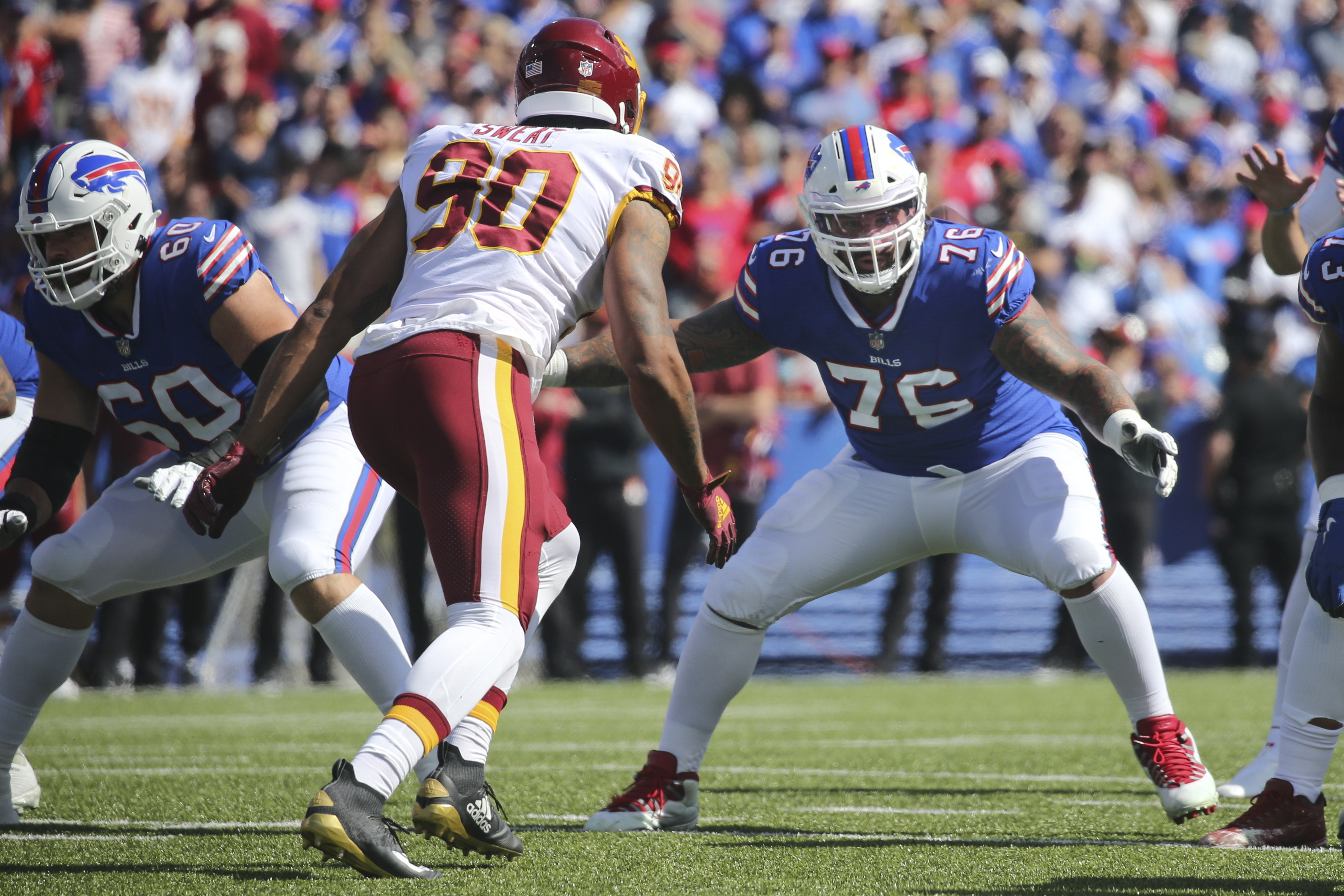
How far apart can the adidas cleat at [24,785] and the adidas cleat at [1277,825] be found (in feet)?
9.69

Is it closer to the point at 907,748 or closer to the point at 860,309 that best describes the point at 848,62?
the point at 907,748

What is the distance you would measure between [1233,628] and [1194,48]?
6.76 m

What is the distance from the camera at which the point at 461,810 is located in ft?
9.22

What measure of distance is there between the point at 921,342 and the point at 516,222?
3.75 feet

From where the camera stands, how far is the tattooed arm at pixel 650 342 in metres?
2.99

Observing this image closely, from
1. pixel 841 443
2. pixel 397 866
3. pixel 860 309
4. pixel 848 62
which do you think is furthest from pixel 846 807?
pixel 848 62

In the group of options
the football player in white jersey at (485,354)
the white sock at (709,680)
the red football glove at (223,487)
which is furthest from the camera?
the white sock at (709,680)

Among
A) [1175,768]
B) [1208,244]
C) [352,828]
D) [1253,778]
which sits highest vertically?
[352,828]

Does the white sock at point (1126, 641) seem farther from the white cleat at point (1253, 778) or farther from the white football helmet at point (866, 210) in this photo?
the white football helmet at point (866, 210)

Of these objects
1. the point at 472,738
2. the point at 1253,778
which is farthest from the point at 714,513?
the point at 1253,778

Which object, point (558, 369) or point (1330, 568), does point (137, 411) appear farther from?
point (1330, 568)

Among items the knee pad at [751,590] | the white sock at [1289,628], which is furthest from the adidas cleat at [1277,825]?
the knee pad at [751,590]

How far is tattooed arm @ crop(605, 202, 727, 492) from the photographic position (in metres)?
2.99

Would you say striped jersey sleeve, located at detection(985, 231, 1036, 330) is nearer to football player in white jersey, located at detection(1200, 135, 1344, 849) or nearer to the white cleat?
football player in white jersey, located at detection(1200, 135, 1344, 849)
